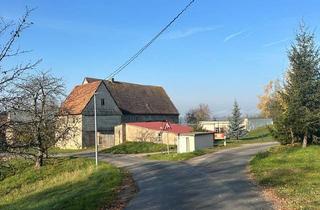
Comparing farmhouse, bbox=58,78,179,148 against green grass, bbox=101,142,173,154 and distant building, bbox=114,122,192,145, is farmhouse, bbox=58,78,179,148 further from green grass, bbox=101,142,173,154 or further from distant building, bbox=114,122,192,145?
green grass, bbox=101,142,173,154

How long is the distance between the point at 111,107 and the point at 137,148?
15482 mm

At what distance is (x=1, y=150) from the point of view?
1065 cm

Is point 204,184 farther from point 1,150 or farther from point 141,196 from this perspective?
point 1,150

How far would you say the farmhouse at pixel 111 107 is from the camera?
215 ft

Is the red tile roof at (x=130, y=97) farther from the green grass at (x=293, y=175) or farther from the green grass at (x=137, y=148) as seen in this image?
the green grass at (x=293, y=175)

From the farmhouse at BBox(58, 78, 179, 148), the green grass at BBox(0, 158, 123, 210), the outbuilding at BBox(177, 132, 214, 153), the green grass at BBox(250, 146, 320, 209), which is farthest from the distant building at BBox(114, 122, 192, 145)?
the green grass at BBox(250, 146, 320, 209)

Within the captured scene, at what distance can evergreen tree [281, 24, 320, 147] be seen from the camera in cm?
3541

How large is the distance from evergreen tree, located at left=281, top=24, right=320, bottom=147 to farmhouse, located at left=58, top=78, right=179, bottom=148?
89.3 feet

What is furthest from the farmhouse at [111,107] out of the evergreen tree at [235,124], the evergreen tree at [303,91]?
the evergreen tree at [303,91]

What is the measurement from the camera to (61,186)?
1136 inches

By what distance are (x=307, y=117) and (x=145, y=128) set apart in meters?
29.6

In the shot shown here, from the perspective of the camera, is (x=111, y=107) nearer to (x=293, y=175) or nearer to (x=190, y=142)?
(x=190, y=142)

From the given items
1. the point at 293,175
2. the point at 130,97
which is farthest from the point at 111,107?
the point at 293,175

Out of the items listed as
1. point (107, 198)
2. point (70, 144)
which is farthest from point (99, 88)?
point (107, 198)
